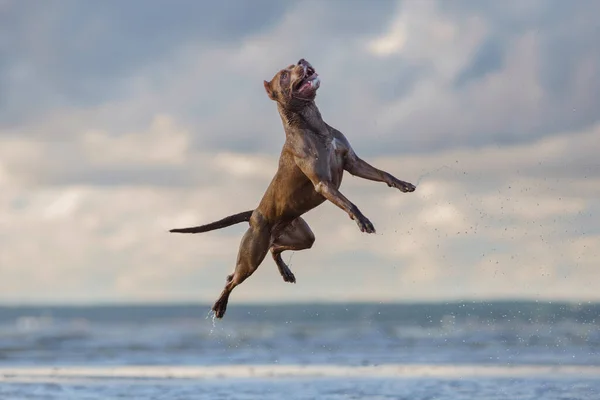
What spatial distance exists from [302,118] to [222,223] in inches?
81.9

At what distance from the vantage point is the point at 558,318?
155 ft

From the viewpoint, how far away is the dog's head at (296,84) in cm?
1348

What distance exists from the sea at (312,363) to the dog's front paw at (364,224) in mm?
2567

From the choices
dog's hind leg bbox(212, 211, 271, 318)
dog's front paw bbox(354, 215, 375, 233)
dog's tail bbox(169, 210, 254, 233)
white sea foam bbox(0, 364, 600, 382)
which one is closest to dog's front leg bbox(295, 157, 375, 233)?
dog's front paw bbox(354, 215, 375, 233)

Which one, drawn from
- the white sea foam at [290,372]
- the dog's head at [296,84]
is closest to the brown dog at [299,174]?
the dog's head at [296,84]

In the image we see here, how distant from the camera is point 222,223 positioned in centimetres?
1525

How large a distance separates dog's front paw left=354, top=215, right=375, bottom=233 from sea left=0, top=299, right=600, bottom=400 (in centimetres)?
257

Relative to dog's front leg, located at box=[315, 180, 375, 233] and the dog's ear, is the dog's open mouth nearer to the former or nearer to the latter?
the dog's ear

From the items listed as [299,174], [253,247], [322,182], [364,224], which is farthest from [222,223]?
[364,224]

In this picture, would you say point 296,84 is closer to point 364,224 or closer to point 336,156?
point 336,156

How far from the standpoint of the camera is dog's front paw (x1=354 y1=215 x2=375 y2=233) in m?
12.6

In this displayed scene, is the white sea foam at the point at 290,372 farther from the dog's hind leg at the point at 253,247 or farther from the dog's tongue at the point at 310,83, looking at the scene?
the dog's tongue at the point at 310,83

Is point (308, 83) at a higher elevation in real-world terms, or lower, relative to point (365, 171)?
higher

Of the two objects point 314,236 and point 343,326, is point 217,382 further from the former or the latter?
point 343,326
